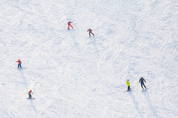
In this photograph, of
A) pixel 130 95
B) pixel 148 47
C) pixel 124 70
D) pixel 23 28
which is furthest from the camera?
pixel 23 28

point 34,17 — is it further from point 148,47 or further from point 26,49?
point 148,47

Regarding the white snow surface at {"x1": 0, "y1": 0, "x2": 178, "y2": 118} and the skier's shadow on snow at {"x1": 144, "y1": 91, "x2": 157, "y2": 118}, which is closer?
the skier's shadow on snow at {"x1": 144, "y1": 91, "x2": 157, "y2": 118}

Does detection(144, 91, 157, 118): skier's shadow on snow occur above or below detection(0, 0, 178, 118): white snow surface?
below

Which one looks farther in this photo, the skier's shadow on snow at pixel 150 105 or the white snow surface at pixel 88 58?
the white snow surface at pixel 88 58

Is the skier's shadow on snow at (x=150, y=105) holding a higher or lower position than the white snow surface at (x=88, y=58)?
lower

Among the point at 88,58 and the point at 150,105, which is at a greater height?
the point at 88,58

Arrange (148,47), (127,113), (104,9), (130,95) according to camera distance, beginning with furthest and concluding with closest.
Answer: (104,9) → (148,47) → (130,95) → (127,113)

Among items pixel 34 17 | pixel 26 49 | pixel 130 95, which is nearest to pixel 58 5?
pixel 34 17

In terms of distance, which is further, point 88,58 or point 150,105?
point 88,58
